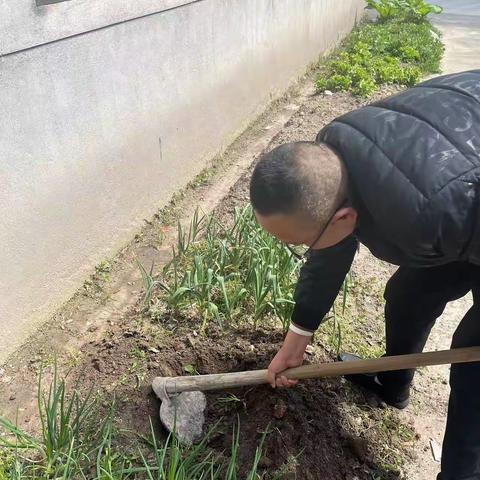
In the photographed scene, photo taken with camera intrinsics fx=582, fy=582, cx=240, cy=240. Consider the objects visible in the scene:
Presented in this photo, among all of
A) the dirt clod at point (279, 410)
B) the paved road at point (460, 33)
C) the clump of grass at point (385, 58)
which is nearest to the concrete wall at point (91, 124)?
the dirt clod at point (279, 410)

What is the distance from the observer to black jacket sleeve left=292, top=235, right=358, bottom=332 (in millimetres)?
1812

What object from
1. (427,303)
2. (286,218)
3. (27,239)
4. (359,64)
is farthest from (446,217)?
(359,64)

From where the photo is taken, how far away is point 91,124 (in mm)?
2924

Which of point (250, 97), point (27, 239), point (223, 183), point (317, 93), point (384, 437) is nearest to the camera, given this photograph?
point (384, 437)

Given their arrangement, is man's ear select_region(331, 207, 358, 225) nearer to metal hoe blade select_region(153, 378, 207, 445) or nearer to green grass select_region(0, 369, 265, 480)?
green grass select_region(0, 369, 265, 480)

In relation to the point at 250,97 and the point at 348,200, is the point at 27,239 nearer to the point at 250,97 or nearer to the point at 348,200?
the point at 348,200

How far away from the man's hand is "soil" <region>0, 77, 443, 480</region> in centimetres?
17

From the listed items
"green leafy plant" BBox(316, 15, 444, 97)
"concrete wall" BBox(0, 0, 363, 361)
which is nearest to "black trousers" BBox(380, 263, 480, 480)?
"concrete wall" BBox(0, 0, 363, 361)

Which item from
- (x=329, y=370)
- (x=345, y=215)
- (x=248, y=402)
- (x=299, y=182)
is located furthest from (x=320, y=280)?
(x=248, y=402)

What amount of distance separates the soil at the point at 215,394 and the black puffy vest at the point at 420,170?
0.92 m

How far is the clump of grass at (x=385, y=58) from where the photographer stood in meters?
6.04

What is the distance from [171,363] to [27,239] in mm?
863

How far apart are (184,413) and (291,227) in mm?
1103

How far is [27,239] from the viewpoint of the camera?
2.62 m
